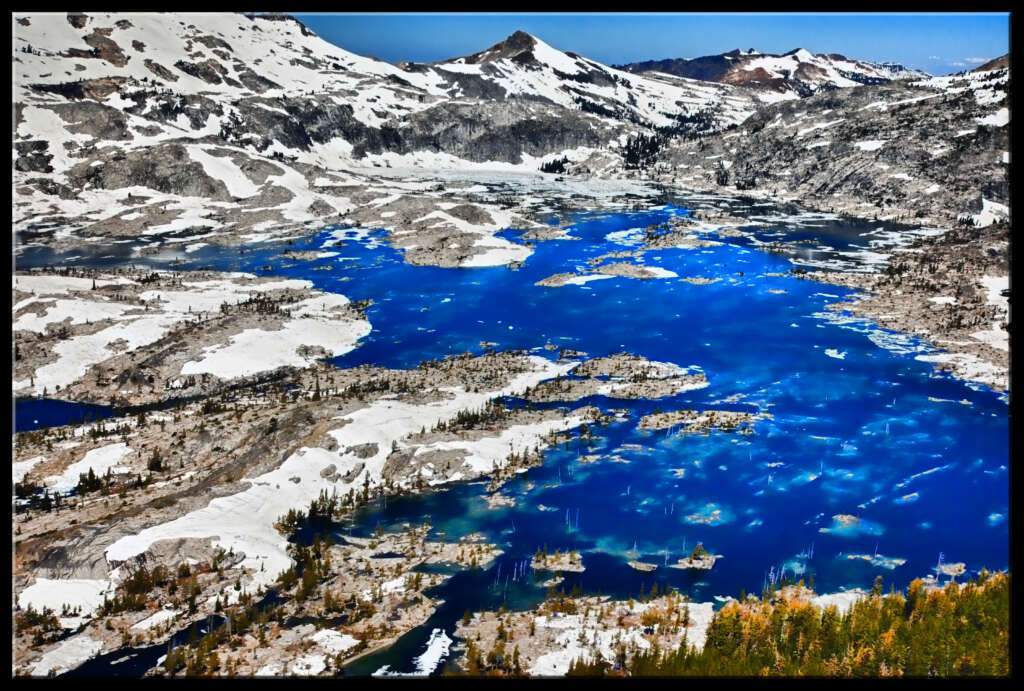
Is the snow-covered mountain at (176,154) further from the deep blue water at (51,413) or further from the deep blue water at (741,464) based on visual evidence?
the deep blue water at (51,413)

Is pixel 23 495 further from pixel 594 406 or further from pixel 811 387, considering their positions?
pixel 811 387

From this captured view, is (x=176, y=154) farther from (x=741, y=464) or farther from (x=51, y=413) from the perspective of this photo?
(x=741, y=464)

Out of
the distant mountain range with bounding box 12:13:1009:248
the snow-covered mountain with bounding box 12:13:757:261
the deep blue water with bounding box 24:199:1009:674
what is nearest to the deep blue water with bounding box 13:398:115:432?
the deep blue water with bounding box 24:199:1009:674

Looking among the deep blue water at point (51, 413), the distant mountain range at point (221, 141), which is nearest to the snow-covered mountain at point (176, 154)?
the distant mountain range at point (221, 141)

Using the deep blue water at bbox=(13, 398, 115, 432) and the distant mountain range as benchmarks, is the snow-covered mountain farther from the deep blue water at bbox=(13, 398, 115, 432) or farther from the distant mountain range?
the deep blue water at bbox=(13, 398, 115, 432)

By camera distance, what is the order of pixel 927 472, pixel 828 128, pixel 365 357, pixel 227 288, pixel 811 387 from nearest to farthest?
pixel 927 472 < pixel 811 387 < pixel 365 357 < pixel 227 288 < pixel 828 128

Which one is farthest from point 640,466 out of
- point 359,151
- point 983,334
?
point 359,151

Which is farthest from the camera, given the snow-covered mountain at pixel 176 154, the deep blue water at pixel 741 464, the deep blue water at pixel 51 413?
the snow-covered mountain at pixel 176 154

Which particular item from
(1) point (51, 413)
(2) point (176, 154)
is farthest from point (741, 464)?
(2) point (176, 154)
